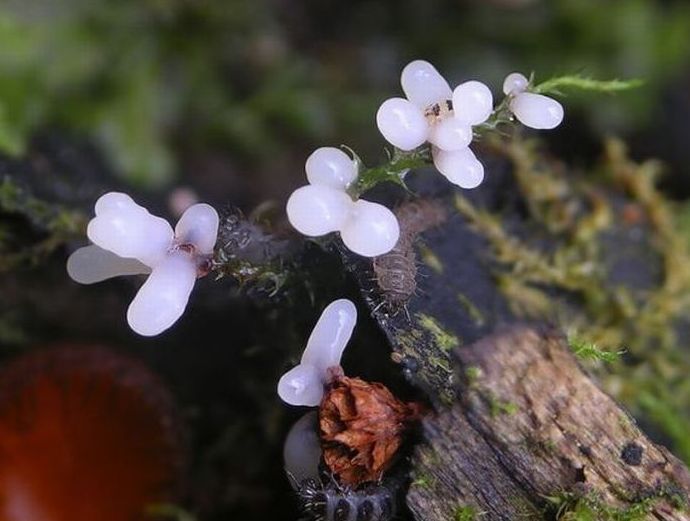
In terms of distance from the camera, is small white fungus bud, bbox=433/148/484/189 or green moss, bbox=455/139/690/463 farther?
green moss, bbox=455/139/690/463

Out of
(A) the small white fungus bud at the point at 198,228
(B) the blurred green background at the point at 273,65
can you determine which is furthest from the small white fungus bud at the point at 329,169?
(B) the blurred green background at the point at 273,65

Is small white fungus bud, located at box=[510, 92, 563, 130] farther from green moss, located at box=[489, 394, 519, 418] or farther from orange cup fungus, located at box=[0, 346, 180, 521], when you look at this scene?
orange cup fungus, located at box=[0, 346, 180, 521]

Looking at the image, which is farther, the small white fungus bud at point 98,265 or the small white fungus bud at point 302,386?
the small white fungus bud at point 98,265

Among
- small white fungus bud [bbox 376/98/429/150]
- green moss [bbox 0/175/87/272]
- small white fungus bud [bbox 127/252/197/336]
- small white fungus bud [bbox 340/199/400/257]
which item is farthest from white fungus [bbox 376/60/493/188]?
green moss [bbox 0/175/87/272]

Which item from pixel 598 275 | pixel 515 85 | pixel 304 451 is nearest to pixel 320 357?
pixel 304 451

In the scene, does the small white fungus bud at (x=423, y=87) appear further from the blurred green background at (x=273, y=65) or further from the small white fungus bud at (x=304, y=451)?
the blurred green background at (x=273, y=65)

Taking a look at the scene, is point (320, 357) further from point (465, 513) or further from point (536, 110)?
Result: point (536, 110)
